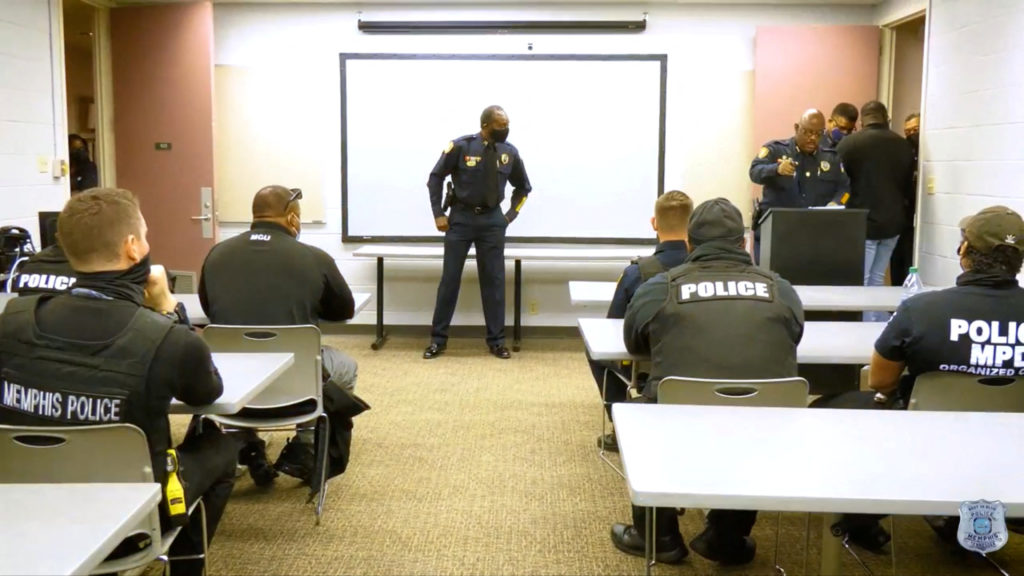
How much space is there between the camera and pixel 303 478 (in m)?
3.66

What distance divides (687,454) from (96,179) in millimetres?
6273

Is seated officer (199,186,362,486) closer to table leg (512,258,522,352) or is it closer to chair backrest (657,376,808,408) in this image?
chair backrest (657,376,808,408)

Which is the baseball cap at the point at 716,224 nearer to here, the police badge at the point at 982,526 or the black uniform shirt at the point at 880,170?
the police badge at the point at 982,526

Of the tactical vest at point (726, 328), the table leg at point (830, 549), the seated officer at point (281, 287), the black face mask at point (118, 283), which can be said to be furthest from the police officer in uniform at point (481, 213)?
the table leg at point (830, 549)

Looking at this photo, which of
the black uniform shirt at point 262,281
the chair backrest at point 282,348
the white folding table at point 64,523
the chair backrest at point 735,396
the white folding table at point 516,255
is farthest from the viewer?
the white folding table at point 516,255

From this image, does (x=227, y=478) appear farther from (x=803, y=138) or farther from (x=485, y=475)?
(x=803, y=138)

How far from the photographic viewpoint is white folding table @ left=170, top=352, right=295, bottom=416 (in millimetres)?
2289

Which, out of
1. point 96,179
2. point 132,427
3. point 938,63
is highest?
point 938,63

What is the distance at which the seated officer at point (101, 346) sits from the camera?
2.01 meters

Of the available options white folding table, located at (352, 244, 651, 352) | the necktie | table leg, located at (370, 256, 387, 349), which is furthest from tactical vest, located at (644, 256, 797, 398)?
table leg, located at (370, 256, 387, 349)

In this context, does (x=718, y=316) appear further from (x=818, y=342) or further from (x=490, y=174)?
(x=490, y=174)

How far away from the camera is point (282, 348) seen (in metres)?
3.21

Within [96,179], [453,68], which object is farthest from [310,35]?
[96,179]

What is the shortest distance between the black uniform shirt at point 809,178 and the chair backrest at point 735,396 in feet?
11.7
